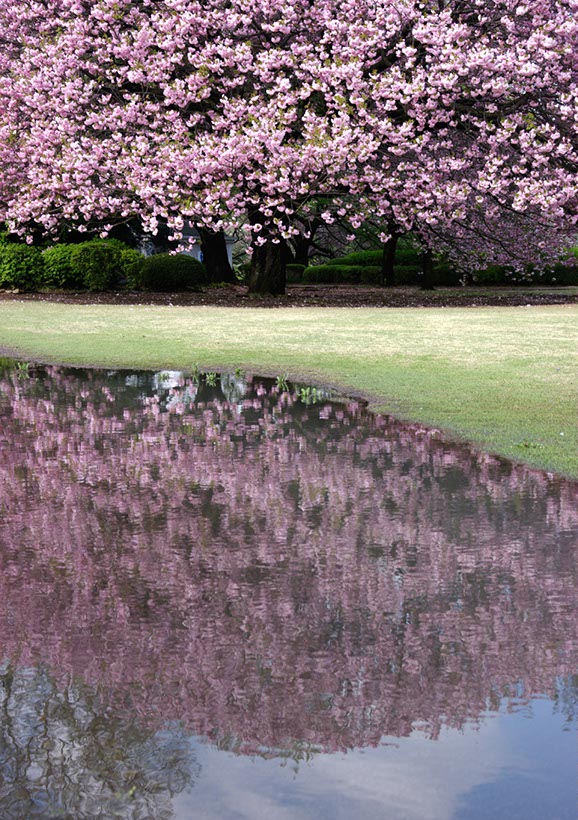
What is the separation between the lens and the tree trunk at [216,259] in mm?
42469

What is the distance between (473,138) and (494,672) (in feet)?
Result: 94.3

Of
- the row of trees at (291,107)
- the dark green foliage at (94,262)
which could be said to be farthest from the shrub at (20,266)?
the row of trees at (291,107)

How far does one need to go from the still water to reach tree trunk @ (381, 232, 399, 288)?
35142 millimetres

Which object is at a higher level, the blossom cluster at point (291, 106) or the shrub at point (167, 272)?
the blossom cluster at point (291, 106)

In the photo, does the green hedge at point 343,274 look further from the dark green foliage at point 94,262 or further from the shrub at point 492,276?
the dark green foliage at point 94,262

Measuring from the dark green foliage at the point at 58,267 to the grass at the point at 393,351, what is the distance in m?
4.47

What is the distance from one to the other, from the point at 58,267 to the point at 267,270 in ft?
21.1

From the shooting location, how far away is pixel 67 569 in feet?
20.4

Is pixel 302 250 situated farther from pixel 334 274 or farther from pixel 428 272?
pixel 428 272

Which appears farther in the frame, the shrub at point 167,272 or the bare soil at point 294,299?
the shrub at point 167,272

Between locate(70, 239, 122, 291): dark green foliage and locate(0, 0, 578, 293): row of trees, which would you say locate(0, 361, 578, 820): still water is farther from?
locate(70, 239, 122, 291): dark green foliage

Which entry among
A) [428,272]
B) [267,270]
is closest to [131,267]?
[267,270]

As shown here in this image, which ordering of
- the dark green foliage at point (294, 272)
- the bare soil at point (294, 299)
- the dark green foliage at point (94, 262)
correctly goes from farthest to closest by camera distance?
the dark green foliage at point (294, 272), the dark green foliage at point (94, 262), the bare soil at point (294, 299)

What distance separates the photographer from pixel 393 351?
19.0 meters
